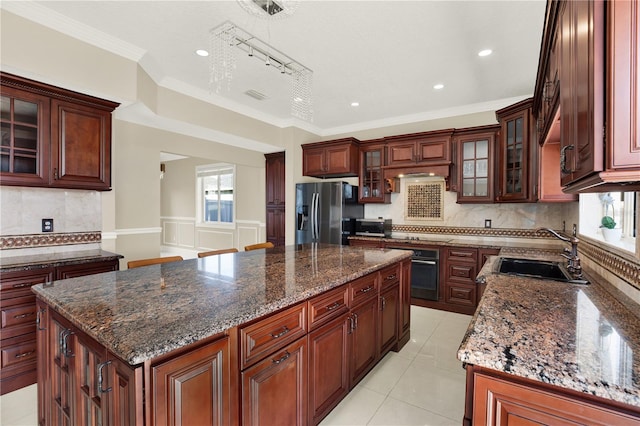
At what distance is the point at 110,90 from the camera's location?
272 centimetres

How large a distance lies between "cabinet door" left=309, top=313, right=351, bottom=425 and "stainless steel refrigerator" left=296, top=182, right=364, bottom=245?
2.77m

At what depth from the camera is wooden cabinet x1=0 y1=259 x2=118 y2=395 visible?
218 centimetres

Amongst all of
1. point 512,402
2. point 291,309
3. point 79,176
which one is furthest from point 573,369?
point 79,176

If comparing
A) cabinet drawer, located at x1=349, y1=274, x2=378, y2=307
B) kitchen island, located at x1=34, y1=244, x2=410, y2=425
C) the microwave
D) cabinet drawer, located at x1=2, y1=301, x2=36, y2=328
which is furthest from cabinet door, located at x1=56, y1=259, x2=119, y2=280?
the microwave

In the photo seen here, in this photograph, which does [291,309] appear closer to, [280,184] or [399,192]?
[399,192]

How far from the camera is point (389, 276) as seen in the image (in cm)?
253

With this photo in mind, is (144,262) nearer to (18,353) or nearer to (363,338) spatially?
(18,353)

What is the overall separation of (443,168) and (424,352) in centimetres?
253

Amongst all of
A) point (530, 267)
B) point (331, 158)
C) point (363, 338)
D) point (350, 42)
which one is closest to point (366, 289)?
point (363, 338)

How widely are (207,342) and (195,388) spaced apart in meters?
0.15

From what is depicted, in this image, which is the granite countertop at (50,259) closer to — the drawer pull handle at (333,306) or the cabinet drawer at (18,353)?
the cabinet drawer at (18,353)

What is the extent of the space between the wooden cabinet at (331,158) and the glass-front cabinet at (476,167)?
160 cm

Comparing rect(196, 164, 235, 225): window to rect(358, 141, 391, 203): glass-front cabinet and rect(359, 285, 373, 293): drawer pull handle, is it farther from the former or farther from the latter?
rect(359, 285, 373, 293): drawer pull handle

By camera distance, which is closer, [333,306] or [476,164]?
[333,306]
